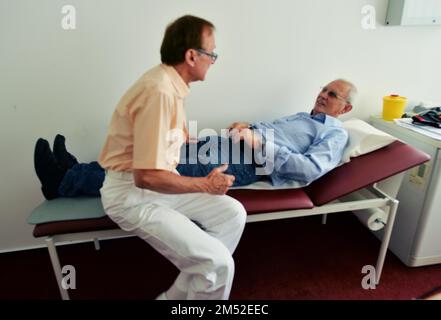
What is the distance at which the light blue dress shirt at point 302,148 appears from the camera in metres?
1.41

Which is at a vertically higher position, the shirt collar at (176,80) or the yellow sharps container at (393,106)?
the shirt collar at (176,80)

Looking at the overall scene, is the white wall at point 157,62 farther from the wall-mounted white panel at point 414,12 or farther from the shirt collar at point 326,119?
the shirt collar at point 326,119

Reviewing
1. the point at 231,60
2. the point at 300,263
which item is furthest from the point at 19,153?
the point at 300,263

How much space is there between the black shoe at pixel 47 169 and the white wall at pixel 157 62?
36cm

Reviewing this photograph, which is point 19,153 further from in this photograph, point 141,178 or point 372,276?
point 372,276

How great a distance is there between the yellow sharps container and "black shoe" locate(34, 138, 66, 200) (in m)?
1.83

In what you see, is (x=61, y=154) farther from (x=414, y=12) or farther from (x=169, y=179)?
(x=414, y=12)

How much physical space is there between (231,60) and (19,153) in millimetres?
1256

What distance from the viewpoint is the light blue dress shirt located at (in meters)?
1.41

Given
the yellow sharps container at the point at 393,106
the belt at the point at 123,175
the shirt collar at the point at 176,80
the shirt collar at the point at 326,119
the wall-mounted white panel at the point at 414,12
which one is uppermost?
the wall-mounted white panel at the point at 414,12

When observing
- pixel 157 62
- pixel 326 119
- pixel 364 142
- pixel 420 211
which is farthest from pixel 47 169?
pixel 420 211

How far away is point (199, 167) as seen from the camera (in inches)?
59.9

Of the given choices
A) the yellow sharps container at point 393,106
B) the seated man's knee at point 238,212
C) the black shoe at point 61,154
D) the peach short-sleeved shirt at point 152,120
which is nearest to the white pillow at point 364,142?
the yellow sharps container at point 393,106

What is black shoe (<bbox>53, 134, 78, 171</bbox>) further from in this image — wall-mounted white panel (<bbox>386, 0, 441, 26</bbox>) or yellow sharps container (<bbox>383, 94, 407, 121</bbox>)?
wall-mounted white panel (<bbox>386, 0, 441, 26</bbox>)
